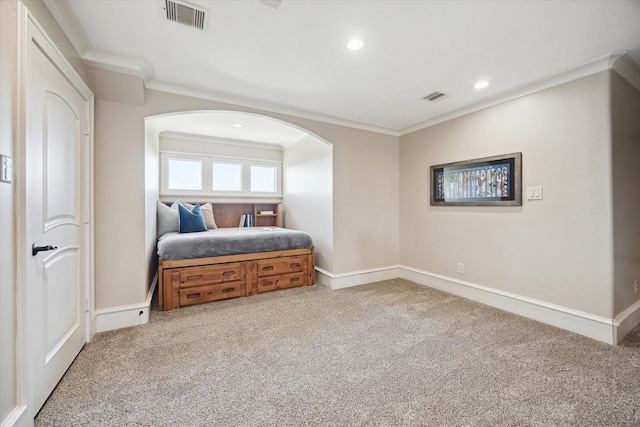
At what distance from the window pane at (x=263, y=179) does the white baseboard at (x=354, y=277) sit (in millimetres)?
2095

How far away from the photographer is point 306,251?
12.3 ft

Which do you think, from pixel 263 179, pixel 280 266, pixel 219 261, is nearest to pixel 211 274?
pixel 219 261

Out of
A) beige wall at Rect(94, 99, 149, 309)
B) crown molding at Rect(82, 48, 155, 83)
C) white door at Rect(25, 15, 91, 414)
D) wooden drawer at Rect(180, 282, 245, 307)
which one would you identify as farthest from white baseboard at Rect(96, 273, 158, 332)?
crown molding at Rect(82, 48, 155, 83)

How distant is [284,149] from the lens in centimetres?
525

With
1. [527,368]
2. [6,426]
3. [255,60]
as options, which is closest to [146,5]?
[255,60]

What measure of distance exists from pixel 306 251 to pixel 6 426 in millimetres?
2879

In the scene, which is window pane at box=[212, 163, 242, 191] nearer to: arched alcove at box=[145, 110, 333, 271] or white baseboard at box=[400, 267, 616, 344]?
arched alcove at box=[145, 110, 333, 271]

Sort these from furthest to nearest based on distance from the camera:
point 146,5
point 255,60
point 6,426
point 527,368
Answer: point 255,60, point 527,368, point 146,5, point 6,426

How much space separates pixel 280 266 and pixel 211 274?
86 cm

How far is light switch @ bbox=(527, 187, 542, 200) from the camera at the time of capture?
2.55 m

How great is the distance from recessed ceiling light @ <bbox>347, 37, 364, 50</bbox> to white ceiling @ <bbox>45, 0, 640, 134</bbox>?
4cm

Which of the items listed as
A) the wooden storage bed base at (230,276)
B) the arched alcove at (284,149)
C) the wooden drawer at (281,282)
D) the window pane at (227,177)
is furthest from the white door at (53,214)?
the window pane at (227,177)

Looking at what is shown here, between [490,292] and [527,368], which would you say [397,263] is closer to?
[490,292]

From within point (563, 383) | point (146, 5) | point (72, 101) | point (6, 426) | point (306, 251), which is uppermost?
point (146, 5)
